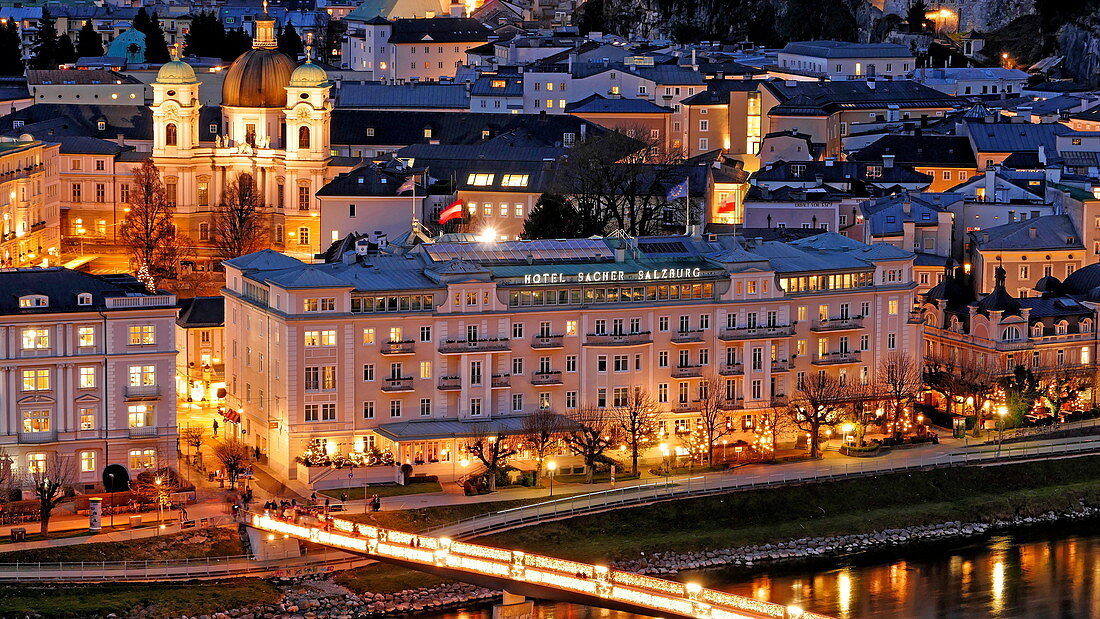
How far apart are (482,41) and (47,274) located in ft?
338

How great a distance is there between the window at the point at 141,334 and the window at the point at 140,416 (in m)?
2.12

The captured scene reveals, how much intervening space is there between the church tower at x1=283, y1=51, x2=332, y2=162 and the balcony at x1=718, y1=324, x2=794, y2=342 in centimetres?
4187

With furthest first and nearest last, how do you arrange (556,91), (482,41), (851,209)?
1. (482,41)
2. (556,91)
3. (851,209)

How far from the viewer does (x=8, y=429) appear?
83125mm

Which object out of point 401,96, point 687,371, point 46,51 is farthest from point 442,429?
point 46,51

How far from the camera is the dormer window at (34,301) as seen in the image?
83375mm

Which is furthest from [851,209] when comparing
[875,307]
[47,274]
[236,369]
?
[47,274]

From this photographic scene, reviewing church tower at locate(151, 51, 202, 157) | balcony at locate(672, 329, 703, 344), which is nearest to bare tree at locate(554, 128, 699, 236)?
balcony at locate(672, 329, 703, 344)

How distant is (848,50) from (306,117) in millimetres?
49910

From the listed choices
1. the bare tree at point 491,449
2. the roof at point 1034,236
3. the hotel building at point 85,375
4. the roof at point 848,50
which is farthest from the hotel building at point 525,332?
the roof at point 848,50

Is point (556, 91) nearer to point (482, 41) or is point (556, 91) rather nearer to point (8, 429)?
point (482, 41)

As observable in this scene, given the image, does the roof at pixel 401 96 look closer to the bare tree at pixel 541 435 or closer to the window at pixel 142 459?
the bare tree at pixel 541 435

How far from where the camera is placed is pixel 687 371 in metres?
93.1

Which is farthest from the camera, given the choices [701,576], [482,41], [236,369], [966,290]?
[482,41]
